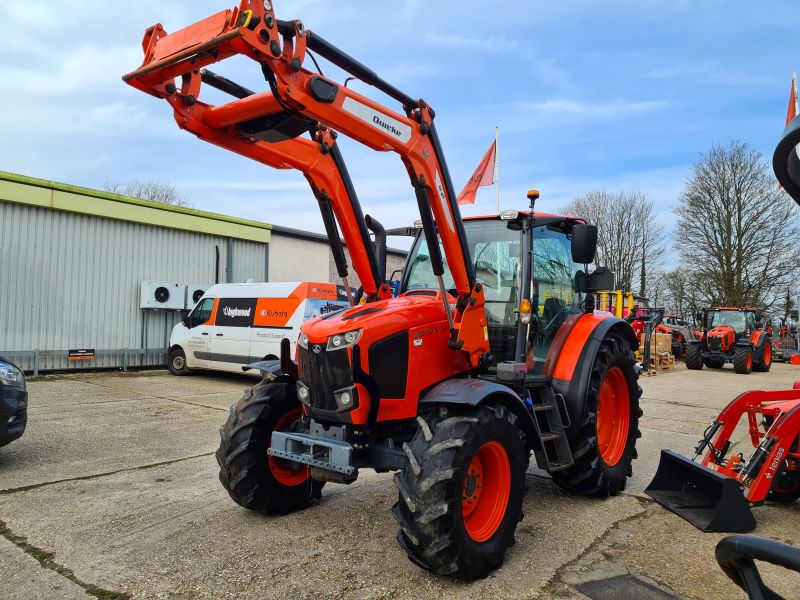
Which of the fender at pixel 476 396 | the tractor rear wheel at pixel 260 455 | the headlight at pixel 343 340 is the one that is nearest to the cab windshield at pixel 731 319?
the fender at pixel 476 396

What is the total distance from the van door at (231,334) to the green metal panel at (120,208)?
405 centimetres

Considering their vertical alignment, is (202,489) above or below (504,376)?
below

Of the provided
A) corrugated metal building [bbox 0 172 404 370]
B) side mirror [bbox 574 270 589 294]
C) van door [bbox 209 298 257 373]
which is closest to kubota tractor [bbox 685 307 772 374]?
van door [bbox 209 298 257 373]

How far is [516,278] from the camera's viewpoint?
457 cm

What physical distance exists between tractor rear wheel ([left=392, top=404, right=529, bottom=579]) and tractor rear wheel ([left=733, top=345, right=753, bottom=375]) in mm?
18540

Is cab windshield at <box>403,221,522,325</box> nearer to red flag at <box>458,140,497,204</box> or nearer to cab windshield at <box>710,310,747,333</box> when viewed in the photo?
red flag at <box>458,140,497,204</box>

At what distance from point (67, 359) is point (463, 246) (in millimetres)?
13079

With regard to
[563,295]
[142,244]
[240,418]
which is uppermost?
[142,244]

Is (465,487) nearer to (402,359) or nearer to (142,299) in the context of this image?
(402,359)

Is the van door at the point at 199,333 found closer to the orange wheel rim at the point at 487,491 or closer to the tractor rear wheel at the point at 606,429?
the tractor rear wheel at the point at 606,429

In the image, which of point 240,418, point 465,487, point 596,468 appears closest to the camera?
point 465,487

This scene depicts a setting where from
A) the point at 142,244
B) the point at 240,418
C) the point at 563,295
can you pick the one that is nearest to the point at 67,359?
the point at 142,244

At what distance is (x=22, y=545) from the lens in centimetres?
373

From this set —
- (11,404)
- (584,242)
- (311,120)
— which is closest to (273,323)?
(11,404)
